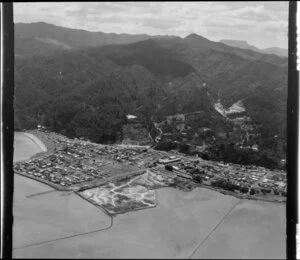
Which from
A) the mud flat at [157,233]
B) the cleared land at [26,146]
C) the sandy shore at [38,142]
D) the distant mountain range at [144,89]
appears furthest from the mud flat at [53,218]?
the distant mountain range at [144,89]

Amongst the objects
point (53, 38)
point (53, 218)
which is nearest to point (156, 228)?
point (53, 218)

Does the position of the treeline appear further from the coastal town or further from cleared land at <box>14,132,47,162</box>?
cleared land at <box>14,132,47,162</box>

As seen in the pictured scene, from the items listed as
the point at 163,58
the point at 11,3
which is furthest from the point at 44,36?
the point at 11,3

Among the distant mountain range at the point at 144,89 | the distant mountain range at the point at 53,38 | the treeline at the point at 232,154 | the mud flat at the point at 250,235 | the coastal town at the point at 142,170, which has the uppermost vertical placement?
the distant mountain range at the point at 53,38

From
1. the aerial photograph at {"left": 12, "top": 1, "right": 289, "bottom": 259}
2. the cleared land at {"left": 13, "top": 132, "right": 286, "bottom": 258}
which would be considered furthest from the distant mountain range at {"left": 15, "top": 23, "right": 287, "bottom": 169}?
the cleared land at {"left": 13, "top": 132, "right": 286, "bottom": 258}

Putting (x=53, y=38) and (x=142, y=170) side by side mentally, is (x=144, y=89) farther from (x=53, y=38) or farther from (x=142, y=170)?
(x=53, y=38)

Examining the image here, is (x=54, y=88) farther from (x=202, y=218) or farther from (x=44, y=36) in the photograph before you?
(x=44, y=36)

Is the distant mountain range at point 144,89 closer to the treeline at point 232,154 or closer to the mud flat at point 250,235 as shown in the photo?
the treeline at point 232,154
